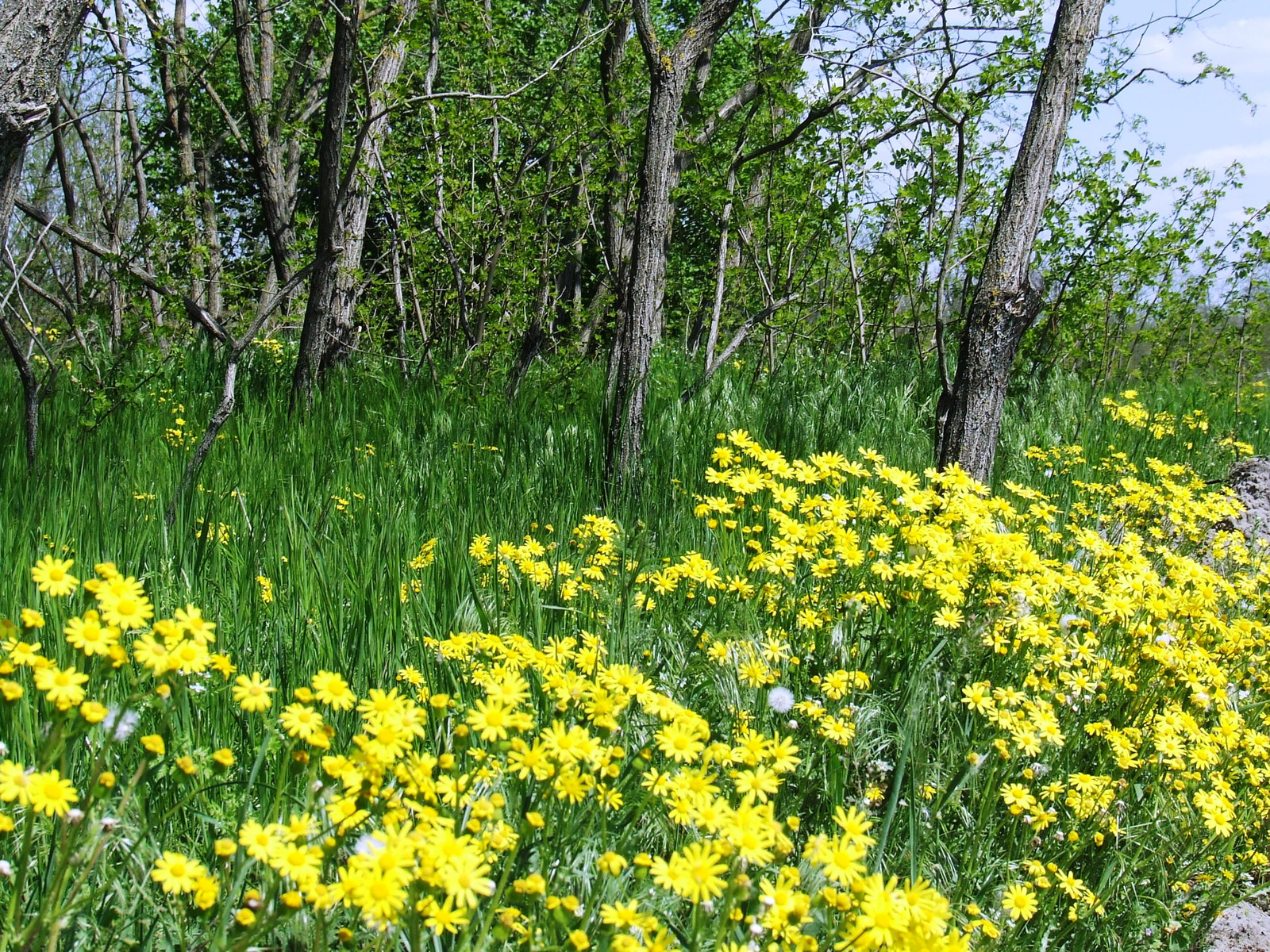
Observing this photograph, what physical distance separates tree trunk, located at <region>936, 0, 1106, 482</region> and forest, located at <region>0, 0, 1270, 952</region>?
2 centimetres

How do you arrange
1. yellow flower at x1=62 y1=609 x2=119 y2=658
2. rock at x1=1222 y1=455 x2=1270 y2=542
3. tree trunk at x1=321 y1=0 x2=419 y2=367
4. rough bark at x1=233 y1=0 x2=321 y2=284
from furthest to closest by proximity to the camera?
rough bark at x1=233 y1=0 x2=321 y2=284 → tree trunk at x1=321 y1=0 x2=419 y2=367 → rock at x1=1222 y1=455 x2=1270 y2=542 → yellow flower at x1=62 y1=609 x2=119 y2=658

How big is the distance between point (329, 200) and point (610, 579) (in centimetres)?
299

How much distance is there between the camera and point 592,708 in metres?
1.37

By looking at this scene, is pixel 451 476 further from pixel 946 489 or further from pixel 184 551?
pixel 946 489

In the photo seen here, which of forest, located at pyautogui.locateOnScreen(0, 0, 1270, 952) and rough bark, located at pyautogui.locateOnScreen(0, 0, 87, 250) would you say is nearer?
forest, located at pyautogui.locateOnScreen(0, 0, 1270, 952)

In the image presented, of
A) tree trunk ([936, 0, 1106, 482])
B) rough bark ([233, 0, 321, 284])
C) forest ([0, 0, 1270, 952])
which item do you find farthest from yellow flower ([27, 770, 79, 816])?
rough bark ([233, 0, 321, 284])

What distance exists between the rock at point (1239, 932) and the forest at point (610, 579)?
5 cm

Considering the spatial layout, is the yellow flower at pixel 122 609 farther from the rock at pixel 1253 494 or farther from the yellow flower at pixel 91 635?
the rock at pixel 1253 494

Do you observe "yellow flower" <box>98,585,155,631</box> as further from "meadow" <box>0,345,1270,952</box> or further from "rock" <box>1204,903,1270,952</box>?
"rock" <box>1204,903,1270,952</box>

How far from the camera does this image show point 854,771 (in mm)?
2182

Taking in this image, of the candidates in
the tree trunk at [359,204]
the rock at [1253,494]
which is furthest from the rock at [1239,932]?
the tree trunk at [359,204]

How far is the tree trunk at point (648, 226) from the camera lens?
12.1 ft

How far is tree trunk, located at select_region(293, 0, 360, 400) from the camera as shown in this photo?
4398 mm

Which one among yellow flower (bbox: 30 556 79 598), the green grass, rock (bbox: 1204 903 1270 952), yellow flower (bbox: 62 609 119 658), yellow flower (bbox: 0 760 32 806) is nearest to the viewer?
yellow flower (bbox: 0 760 32 806)
